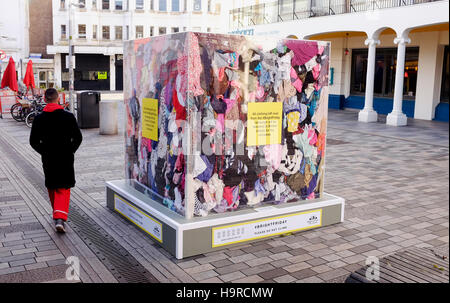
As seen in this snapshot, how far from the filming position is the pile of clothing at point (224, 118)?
4941 millimetres

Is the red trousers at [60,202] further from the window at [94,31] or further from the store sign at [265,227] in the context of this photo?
the window at [94,31]

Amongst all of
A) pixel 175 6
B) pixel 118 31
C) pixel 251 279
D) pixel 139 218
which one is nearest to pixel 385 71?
pixel 139 218

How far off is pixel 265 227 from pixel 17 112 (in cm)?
1545

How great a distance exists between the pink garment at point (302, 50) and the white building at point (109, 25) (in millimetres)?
42355

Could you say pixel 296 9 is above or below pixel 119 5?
below

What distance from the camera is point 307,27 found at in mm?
22312

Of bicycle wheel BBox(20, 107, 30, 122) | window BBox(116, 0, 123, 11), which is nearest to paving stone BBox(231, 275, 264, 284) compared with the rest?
bicycle wheel BBox(20, 107, 30, 122)

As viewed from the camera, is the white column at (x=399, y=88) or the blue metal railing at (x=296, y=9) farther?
the blue metal railing at (x=296, y=9)

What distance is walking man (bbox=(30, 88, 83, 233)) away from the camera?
218 inches

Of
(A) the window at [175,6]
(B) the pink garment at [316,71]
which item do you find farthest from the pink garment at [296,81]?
(A) the window at [175,6]

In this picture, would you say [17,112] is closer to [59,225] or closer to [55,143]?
[55,143]

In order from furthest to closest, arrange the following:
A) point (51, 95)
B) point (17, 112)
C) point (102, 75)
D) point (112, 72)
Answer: point (112, 72) → point (102, 75) → point (17, 112) → point (51, 95)

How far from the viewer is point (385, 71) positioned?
23.1m

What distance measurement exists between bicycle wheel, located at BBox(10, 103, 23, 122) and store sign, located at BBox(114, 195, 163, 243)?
13253 millimetres
